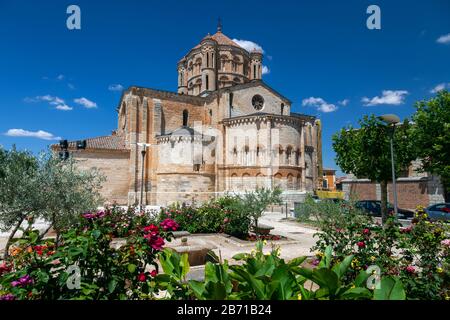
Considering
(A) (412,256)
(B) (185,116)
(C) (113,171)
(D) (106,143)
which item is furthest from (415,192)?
(D) (106,143)

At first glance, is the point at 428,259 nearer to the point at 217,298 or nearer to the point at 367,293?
the point at 367,293

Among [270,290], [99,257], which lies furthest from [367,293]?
[99,257]

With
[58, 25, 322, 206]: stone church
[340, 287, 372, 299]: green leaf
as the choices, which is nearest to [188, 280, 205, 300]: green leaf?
[340, 287, 372, 299]: green leaf

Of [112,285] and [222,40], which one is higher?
[222,40]

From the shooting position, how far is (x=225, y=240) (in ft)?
32.7

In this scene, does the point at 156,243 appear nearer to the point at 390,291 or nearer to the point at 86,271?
the point at 86,271

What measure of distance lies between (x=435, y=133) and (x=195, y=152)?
18098mm

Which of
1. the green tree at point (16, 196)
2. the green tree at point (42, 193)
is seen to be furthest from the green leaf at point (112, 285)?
the green tree at point (16, 196)

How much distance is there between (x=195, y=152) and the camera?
85.2ft

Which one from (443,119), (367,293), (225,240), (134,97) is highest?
(134,97)

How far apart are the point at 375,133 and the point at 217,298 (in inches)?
627

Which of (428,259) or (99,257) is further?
(428,259)

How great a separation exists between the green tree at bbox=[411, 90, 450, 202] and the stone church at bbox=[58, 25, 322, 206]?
11.2m

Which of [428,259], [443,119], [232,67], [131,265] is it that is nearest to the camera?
[131,265]
